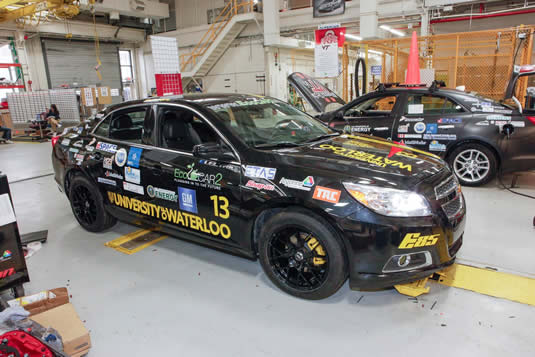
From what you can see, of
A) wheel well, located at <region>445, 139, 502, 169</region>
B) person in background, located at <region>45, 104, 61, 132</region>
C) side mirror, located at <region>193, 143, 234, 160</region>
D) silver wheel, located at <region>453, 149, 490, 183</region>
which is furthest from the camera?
person in background, located at <region>45, 104, 61, 132</region>

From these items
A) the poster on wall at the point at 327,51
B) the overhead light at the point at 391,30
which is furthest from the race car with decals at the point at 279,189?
the overhead light at the point at 391,30

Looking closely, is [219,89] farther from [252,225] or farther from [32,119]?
[252,225]

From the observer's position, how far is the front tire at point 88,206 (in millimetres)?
3910

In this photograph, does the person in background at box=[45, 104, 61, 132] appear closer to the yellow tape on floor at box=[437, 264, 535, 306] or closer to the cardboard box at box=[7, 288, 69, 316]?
the cardboard box at box=[7, 288, 69, 316]

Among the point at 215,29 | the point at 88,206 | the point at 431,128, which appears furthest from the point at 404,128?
the point at 215,29

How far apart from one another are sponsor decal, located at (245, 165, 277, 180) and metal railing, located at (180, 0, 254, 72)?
1706 cm

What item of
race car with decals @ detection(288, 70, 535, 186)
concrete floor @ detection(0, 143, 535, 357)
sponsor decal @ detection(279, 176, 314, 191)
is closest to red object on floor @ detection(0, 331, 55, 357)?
concrete floor @ detection(0, 143, 535, 357)

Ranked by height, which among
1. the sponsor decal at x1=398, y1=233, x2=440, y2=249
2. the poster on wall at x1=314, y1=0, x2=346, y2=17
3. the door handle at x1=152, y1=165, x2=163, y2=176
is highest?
the poster on wall at x1=314, y1=0, x2=346, y2=17

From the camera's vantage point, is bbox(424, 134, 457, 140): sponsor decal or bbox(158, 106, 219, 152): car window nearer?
bbox(158, 106, 219, 152): car window

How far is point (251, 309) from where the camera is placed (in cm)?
266

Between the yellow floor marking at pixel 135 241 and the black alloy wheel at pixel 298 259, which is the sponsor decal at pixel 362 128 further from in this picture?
the black alloy wheel at pixel 298 259

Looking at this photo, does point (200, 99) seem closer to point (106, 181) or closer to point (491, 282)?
point (106, 181)

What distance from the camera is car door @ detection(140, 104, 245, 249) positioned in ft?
9.37

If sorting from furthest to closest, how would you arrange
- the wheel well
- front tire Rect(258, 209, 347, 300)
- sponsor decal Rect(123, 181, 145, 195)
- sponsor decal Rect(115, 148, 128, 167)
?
1. the wheel well
2. sponsor decal Rect(115, 148, 128, 167)
3. sponsor decal Rect(123, 181, 145, 195)
4. front tire Rect(258, 209, 347, 300)
